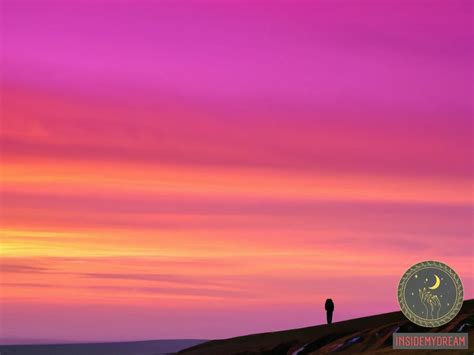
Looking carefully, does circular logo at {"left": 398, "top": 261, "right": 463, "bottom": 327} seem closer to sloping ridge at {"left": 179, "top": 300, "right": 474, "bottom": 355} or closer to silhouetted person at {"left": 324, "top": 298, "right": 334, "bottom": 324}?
sloping ridge at {"left": 179, "top": 300, "right": 474, "bottom": 355}

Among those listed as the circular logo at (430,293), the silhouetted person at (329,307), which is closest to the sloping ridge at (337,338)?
the silhouetted person at (329,307)

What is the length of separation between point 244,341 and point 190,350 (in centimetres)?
856

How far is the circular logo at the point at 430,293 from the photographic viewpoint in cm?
6259

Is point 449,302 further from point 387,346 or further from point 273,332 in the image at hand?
point 273,332

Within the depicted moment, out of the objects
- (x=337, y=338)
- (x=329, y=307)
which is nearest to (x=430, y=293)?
(x=337, y=338)

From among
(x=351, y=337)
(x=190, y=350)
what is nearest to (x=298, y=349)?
(x=351, y=337)

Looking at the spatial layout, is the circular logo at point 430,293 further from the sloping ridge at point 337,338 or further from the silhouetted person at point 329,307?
the silhouetted person at point 329,307

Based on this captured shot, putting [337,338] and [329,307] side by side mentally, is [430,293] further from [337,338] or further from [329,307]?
[329,307]

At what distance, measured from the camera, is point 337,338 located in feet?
255

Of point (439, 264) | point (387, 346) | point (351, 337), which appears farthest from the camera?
point (351, 337)

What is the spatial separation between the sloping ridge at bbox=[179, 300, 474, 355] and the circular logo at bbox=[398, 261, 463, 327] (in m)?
2.37

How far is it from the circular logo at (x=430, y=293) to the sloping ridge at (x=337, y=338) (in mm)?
2374

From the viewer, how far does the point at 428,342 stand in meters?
64.8

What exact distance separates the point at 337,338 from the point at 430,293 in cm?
1515
